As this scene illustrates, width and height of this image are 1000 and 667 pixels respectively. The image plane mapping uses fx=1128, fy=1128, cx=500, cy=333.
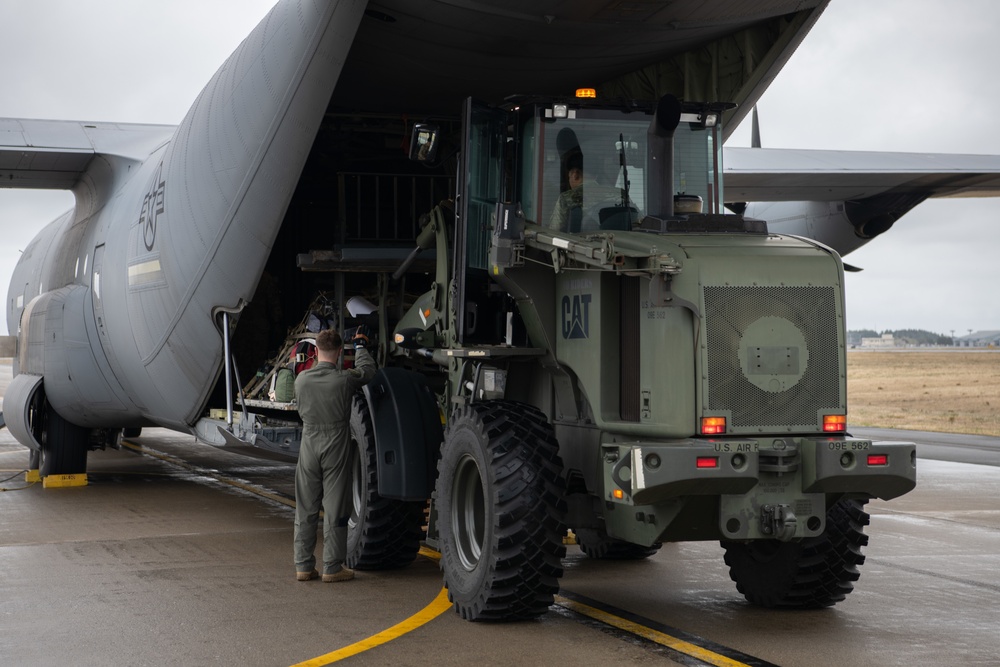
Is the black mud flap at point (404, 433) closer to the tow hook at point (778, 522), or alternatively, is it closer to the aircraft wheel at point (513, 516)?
the aircraft wheel at point (513, 516)

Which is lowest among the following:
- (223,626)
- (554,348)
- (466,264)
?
(223,626)

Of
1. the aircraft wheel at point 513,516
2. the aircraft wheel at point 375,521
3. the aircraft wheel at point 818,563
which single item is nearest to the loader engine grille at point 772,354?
the aircraft wheel at point 818,563

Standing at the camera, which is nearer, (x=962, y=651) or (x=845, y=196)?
(x=962, y=651)

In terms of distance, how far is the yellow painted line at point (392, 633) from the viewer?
575cm

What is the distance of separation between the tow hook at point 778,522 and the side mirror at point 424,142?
3.28 metres

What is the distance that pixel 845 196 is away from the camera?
50.1 ft

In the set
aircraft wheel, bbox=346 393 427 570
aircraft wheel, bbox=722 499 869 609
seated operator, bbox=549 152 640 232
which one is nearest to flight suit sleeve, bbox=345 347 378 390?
aircraft wheel, bbox=346 393 427 570

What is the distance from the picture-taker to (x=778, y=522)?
601 centimetres

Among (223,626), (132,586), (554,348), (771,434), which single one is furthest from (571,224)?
(132,586)

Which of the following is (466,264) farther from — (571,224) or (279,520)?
(279,520)

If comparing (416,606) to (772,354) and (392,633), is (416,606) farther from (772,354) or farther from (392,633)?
(772,354)

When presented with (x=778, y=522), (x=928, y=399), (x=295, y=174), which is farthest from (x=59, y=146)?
(x=928, y=399)

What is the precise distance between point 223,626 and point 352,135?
561cm

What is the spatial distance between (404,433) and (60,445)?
7958 millimetres
